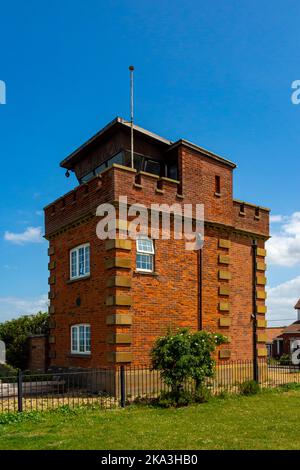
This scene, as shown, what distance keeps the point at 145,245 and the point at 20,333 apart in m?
13.6

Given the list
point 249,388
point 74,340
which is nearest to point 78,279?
point 74,340

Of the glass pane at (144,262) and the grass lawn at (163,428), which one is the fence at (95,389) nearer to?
the grass lawn at (163,428)

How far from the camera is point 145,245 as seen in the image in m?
17.7

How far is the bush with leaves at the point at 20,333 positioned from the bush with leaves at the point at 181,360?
39.3 ft

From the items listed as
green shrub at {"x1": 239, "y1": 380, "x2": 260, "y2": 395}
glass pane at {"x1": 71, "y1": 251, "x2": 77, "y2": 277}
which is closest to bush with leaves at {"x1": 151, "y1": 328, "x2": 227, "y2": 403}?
green shrub at {"x1": 239, "y1": 380, "x2": 260, "y2": 395}

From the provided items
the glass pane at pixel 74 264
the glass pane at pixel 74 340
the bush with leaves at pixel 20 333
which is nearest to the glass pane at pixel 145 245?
the glass pane at pixel 74 264

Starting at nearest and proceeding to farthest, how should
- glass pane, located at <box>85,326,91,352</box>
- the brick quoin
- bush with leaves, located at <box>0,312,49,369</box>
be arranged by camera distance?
the brick quoin → glass pane, located at <box>85,326,91,352</box> → bush with leaves, located at <box>0,312,49,369</box>

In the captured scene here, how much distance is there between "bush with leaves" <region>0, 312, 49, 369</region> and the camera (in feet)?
82.0

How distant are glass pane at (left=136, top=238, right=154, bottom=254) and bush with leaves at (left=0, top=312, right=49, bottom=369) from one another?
1042 centimetres

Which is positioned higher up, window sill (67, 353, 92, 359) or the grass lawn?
window sill (67, 353, 92, 359)

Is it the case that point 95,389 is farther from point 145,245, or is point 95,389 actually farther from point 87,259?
point 145,245

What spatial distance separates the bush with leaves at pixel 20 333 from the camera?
25000mm

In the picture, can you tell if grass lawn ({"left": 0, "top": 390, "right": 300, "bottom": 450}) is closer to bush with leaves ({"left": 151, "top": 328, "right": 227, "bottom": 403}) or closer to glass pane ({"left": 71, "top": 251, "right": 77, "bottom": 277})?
bush with leaves ({"left": 151, "top": 328, "right": 227, "bottom": 403})
